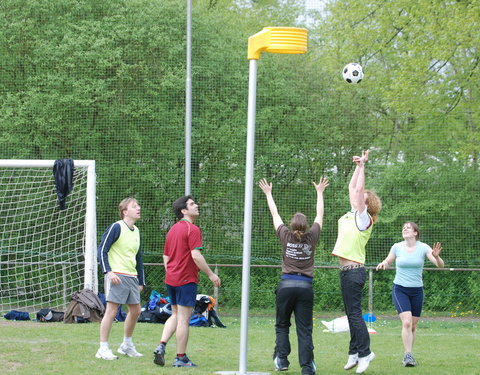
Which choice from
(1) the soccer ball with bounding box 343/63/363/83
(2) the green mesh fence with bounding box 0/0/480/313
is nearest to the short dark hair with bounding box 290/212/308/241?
(1) the soccer ball with bounding box 343/63/363/83

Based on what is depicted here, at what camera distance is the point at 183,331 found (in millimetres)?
7020

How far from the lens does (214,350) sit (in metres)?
8.74

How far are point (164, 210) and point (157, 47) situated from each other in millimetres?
3590

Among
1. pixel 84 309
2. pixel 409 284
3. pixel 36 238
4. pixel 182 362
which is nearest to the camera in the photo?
pixel 182 362

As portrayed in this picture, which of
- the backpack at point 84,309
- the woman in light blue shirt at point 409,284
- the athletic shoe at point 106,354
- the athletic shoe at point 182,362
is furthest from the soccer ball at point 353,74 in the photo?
the athletic shoe at point 106,354

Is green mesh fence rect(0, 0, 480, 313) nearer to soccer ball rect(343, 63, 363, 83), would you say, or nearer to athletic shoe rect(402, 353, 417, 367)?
soccer ball rect(343, 63, 363, 83)

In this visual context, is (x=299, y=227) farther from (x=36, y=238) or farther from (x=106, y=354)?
(x=36, y=238)

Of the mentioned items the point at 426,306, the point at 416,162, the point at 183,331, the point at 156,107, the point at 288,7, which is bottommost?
the point at 426,306

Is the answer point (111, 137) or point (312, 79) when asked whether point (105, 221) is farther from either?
point (312, 79)

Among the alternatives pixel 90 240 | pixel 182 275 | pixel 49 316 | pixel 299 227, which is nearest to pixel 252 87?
pixel 299 227

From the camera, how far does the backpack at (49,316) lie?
37.3 ft

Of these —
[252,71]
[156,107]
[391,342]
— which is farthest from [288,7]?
[252,71]

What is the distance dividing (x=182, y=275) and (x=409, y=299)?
2559 mm

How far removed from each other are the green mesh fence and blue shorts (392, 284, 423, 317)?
7.55 metres
